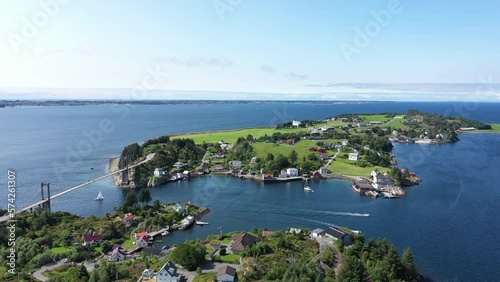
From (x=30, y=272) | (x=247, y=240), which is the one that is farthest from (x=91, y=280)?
(x=247, y=240)

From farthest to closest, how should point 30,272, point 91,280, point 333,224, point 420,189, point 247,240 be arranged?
point 420,189 → point 333,224 → point 247,240 → point 30,272 → point 91,280

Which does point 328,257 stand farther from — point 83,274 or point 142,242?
point 83,274

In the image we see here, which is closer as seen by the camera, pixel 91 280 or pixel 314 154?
pixel 91 280

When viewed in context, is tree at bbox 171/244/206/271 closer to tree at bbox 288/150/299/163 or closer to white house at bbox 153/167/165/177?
white house at bbox 153/167/165/177

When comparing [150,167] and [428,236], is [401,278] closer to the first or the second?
[428,236]

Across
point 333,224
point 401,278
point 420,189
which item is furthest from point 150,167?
point 401,278

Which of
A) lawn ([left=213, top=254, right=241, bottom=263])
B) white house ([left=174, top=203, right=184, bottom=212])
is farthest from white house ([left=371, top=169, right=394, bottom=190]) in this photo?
lawn ([left=213, top=254, right=241, bottom=263])

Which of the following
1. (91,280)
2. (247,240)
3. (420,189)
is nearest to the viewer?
(91,280)
